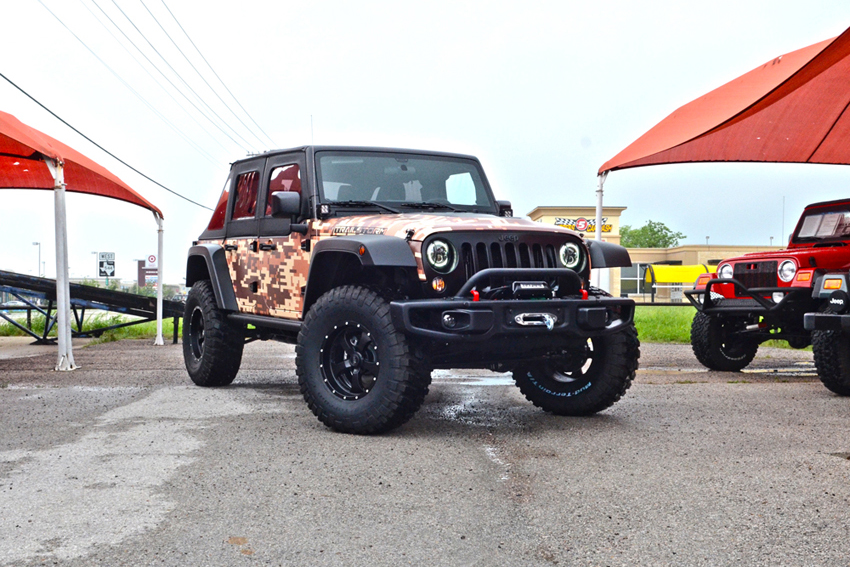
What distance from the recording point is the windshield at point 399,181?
7.37m

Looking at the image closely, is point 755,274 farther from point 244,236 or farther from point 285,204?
point 285,204

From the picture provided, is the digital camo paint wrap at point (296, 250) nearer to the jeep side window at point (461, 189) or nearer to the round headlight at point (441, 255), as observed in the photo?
the round headlight at point (441, 255)

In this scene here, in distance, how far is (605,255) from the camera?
22.9 feet

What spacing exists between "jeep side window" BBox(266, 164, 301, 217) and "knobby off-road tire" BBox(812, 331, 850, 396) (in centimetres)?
518

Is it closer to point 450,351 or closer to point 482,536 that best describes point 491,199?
point 450,351

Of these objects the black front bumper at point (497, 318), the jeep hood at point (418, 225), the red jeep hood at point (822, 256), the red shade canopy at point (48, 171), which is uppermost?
the red shade canopy at point (48, 171)

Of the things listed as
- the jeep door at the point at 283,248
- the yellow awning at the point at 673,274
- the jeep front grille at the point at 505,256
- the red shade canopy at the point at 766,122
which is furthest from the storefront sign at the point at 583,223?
the jeep front grille at the point at 505,256

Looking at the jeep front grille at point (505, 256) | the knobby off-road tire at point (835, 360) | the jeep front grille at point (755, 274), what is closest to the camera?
the jeep front grille at point (505, 256)

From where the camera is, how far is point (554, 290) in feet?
20.9

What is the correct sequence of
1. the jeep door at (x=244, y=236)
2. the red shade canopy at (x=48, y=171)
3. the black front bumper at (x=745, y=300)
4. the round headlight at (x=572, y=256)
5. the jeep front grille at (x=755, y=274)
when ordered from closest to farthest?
the round headlight at (x=572, y=256)
the jeep door at (x=244, y=236)
the black front bumper at (x=745, y=300)
the jeep front grille at (x=755, y=274)
the red shade canopy at (x=48, y=171)

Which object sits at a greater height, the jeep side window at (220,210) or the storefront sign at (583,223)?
the storefront sign at (583,223)

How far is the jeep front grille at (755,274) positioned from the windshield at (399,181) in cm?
435

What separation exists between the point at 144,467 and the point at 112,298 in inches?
490

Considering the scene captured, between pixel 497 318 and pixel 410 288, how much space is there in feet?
2.36
